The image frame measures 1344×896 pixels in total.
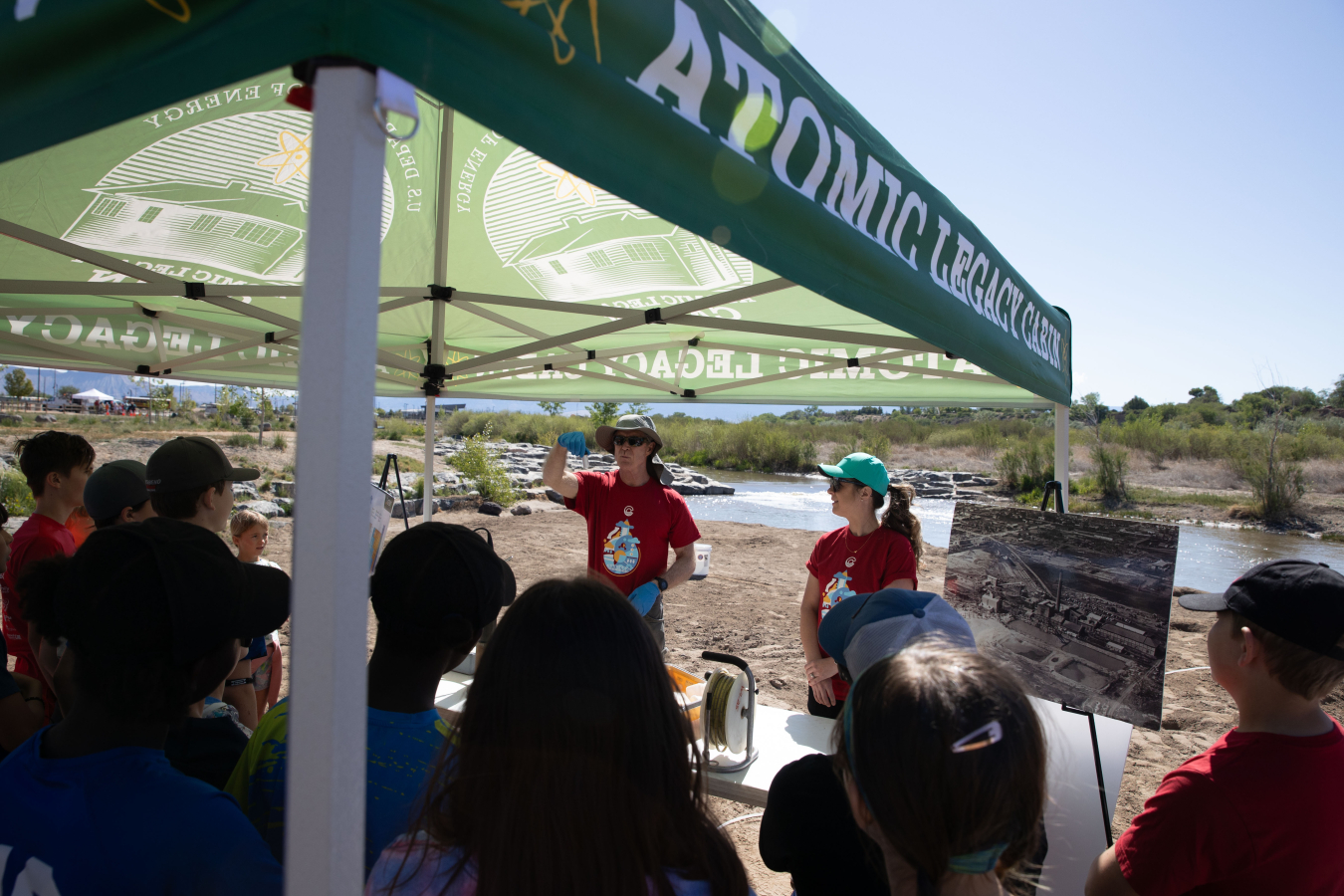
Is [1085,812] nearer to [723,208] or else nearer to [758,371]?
[723,208]

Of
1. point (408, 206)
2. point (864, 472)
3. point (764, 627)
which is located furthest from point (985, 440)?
point (408, 206)

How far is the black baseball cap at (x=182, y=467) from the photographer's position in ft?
6.07

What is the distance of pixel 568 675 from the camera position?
2.75ft

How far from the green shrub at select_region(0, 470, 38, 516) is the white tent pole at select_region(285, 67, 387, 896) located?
14882mm

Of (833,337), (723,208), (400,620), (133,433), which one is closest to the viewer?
(723,208)

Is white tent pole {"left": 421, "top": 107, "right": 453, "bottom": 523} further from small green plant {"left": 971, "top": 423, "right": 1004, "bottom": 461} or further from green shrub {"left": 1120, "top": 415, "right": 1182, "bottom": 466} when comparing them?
small green plant {"left": 971, "top": 423, "right": 1004, "bottom": 461}

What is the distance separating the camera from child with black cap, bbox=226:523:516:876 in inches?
41.5

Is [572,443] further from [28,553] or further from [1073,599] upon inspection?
[1073,599]

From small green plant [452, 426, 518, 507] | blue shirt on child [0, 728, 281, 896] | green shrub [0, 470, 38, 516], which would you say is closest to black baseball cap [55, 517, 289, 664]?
blue shirt on child [0, 728, 281, 896]

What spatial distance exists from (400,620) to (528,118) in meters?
0.82

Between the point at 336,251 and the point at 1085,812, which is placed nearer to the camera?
the point at 336,251

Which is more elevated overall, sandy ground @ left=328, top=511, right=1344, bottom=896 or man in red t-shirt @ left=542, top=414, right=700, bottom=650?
man in red t-shirt @ left=542, top=414, right=700, bottom=650

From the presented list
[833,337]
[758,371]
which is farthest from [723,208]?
[758,371]

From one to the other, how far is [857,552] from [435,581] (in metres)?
2.07
